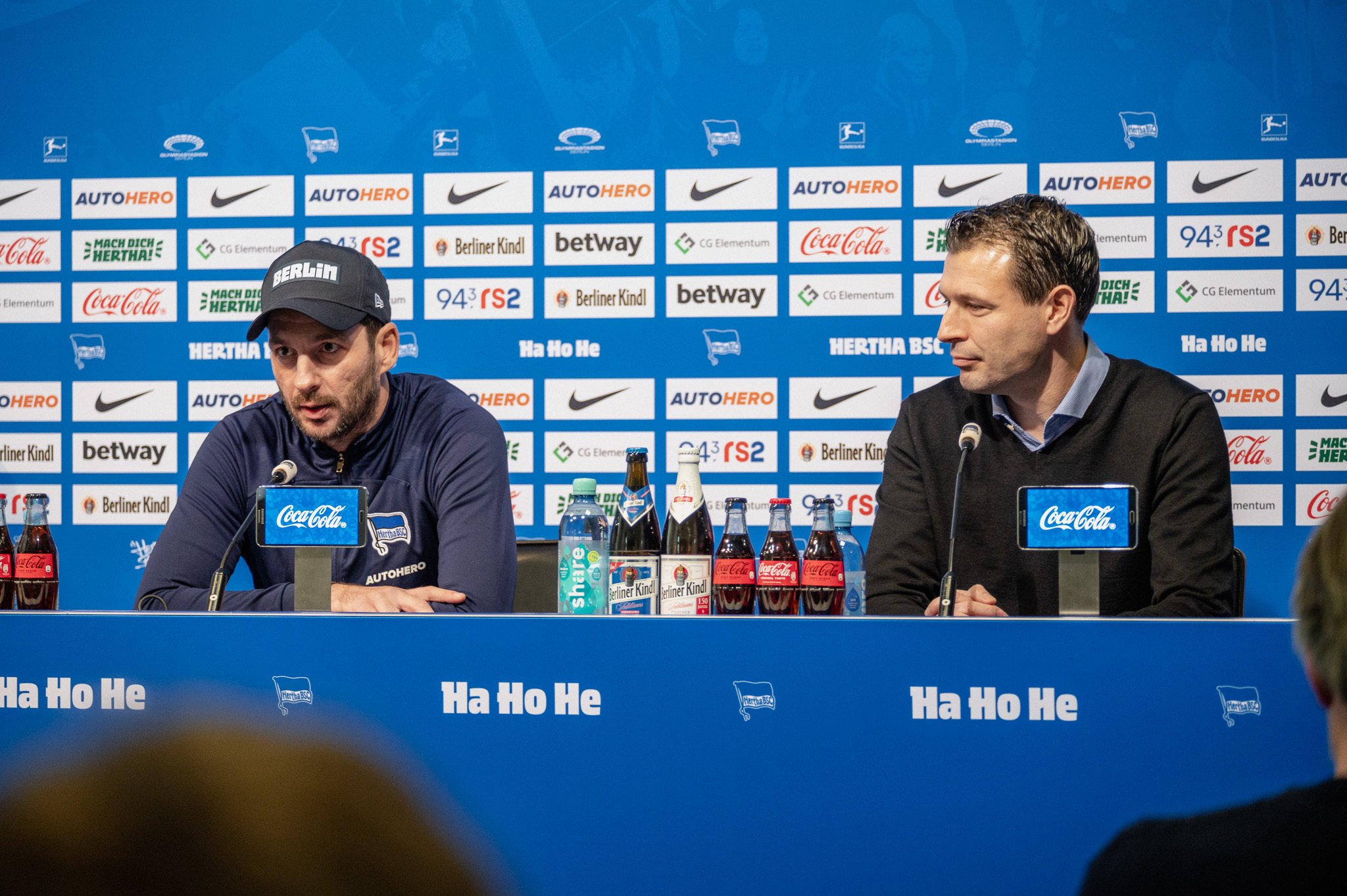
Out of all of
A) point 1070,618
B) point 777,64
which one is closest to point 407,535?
point 1070,618

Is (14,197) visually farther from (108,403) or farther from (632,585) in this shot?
(632,585)

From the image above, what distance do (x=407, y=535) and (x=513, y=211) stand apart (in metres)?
1.96

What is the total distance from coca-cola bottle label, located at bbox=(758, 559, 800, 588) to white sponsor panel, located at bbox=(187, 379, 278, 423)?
2.74m

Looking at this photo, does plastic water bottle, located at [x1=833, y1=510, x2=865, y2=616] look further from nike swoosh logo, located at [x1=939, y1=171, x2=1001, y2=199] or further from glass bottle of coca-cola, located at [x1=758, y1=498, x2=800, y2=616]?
nike swoosh logo, located at [x1=939, y1=171, x2=1001, y2=199]

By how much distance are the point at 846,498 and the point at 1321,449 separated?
1542 millimetres

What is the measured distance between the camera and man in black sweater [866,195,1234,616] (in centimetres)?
175

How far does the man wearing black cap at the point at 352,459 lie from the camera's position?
1.77m

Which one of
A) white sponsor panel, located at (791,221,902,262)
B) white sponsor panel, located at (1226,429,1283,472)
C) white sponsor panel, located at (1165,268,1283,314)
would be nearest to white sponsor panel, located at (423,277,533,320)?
white sponsor panel, located at (791,221,902,262)

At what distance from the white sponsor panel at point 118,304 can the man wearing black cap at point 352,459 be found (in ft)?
6.56

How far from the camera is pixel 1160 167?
3.37 m

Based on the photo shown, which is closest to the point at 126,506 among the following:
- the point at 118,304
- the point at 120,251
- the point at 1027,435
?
the point at 118,304

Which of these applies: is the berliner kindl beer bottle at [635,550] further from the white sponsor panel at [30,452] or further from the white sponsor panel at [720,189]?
the white sponsor panel at [30,452]

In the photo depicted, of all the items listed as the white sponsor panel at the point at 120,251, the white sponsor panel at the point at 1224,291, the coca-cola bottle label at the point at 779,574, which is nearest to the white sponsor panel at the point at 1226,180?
the white sponsor panel at the point at 1224,291

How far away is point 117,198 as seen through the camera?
365cm
